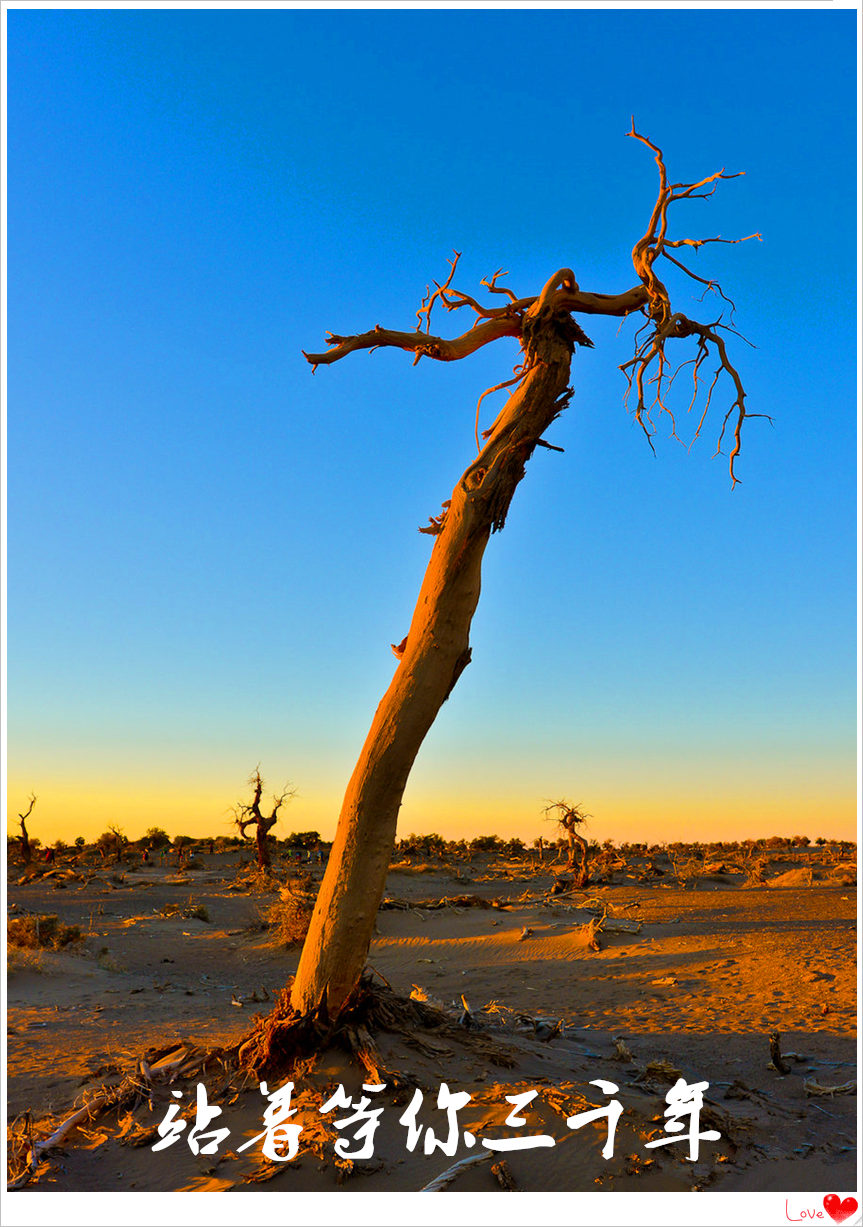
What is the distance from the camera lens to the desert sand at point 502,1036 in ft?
17.0

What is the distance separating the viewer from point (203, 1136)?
5.38m

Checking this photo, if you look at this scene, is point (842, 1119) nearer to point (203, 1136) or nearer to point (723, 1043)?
point (723, 1043)

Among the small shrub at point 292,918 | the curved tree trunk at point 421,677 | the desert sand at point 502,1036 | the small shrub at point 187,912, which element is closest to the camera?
the desert sand at point 502,1036

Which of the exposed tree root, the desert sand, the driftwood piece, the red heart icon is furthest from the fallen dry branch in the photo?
the driftwood piece

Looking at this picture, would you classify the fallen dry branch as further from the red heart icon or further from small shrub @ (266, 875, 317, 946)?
small shrub @ (266, 875, 317, 946)

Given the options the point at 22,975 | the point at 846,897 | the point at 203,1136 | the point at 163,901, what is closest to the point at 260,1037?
the point at 203,1136

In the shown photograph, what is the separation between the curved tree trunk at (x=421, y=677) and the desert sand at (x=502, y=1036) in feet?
1.78

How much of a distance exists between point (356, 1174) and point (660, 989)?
7.92 m

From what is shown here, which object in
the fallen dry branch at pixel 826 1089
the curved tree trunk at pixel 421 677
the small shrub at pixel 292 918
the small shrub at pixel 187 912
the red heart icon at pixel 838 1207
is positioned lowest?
the small shrub at pixel 187 912

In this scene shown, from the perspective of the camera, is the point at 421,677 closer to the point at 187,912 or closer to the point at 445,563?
the point at 445,563

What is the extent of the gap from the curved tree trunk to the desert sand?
543 millimetres

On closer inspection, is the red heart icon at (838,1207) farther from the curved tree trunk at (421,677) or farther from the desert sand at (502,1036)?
the curved tree trunk at (421,677)

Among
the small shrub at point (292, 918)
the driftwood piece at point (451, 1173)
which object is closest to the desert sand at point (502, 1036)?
the driftwood piece at point (451, 1173)

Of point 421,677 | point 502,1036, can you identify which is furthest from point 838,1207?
point 421,677
